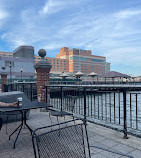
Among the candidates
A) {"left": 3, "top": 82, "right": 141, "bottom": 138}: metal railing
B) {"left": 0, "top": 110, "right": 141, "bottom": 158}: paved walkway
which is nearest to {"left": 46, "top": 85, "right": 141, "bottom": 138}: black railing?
{"left": 3, "top": 82, "right": 141, "bottom": 138}: metal railing

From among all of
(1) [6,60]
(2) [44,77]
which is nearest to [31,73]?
(1) [6,60]

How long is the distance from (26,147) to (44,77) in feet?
14.7

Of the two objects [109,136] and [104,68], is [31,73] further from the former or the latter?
[104,68]

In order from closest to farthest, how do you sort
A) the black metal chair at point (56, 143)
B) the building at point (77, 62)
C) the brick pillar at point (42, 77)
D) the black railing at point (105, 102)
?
the black metal chair at point (56, 143)
the black railing at point (105, 102)
the brick pillar at point (42, 77)
the building at point (77, 62)

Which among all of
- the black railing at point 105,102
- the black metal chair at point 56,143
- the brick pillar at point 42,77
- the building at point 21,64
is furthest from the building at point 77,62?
the black metal chair at point 56,143

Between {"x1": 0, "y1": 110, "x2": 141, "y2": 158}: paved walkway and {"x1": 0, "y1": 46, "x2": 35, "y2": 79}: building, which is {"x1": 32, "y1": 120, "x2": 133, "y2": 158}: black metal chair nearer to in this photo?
{"x1": 0, "y1": 110, "x2": 141, "y2": 158}: paved walkway

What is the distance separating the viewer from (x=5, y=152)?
3234 mm

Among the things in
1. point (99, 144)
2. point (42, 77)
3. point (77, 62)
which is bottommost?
point (99, 144)

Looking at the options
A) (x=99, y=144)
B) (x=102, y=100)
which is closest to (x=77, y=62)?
(x=102, y=100)

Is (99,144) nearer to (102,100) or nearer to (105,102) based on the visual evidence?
(105,102)

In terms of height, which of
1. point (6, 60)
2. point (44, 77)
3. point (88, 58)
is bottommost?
point (44, 77)

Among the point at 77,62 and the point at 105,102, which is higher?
the point at 77,62

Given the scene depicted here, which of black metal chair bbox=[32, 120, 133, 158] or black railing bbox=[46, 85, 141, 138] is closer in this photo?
black metal chair bbox=[32, 120, 133, 158]

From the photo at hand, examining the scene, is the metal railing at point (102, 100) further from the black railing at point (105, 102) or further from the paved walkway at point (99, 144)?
the paved walkway at point (99, 144)
